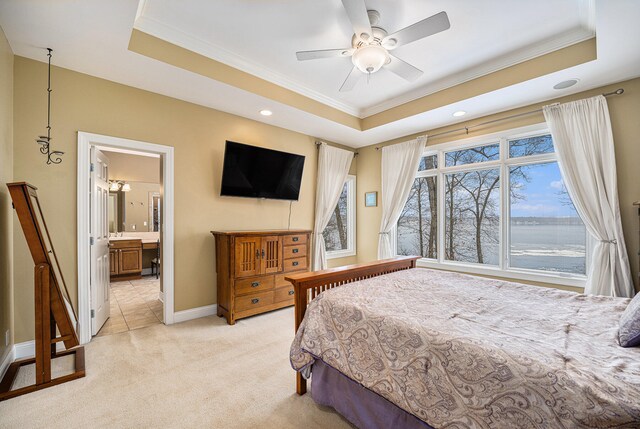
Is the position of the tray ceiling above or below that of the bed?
above

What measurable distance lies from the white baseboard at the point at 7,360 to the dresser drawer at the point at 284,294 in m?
2.48

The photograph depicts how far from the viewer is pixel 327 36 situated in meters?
2.69

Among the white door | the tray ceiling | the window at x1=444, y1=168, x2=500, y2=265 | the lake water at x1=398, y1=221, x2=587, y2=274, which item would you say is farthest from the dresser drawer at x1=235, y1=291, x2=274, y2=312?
the lake water at x1=398, y1=221, x2=587, y2=274

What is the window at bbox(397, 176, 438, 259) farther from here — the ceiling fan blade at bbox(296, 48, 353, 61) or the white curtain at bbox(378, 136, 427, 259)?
the ceiling fan blade at bbox(296, 48, 353, 61)

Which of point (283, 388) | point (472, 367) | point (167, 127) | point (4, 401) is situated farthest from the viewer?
point (167, 127)

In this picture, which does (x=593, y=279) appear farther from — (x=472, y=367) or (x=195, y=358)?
(x=195, y=358)

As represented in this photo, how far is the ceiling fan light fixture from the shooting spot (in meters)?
2.41

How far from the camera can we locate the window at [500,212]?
3.43 metres

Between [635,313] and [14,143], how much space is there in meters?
4.49

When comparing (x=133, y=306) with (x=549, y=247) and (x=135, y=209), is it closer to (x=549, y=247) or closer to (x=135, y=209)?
(x=135, y=209)

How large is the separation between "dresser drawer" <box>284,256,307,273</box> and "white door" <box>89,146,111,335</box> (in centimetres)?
210

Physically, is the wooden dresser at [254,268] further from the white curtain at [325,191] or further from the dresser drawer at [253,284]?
the white curtain at [325,191]

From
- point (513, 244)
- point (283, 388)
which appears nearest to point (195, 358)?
point (283, 388)

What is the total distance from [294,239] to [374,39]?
8.30ft
